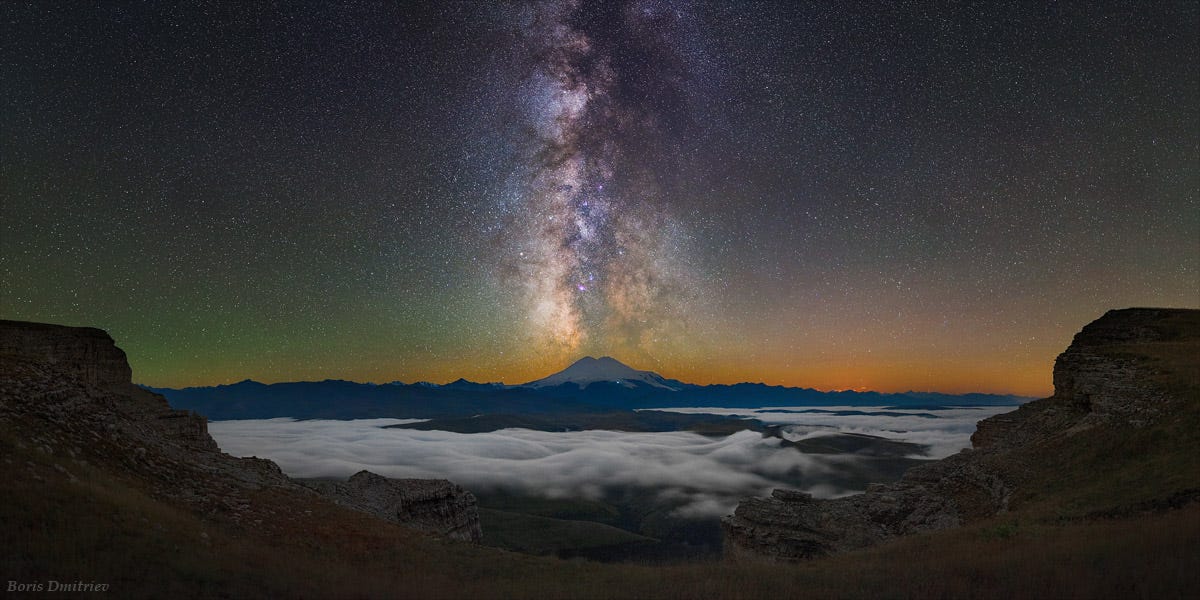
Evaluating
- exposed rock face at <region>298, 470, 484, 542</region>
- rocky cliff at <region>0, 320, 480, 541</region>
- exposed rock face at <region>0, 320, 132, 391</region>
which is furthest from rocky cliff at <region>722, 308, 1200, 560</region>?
exposed rock face at <region>0, 320, 132, 391</region>

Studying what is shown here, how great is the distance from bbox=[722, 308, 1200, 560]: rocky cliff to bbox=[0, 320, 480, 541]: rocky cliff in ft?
86.9

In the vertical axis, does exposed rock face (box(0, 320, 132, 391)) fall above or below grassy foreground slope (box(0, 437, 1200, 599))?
above

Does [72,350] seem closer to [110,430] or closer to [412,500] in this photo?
[110,430]

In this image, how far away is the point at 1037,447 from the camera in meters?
31.4

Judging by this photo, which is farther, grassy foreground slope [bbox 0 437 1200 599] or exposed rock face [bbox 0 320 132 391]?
exposed rock face [bbox 0 320 132 391]

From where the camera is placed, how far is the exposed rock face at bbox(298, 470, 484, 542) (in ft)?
112

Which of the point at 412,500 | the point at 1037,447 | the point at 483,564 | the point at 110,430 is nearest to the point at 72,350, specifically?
the point at 110,430

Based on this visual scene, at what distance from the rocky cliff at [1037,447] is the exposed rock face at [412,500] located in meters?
21.1

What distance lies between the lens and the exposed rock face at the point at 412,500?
3422 centimetres

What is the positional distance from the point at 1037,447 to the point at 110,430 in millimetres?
45645

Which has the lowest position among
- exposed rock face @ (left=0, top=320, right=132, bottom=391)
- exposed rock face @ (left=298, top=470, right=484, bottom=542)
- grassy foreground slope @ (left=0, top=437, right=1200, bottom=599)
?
exposed rock face @ (left=298, top=470, right=484, bottom=542)

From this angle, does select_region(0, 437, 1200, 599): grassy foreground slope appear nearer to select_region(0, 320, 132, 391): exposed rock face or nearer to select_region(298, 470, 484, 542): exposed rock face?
select_region(0, 320, 132, 391): exposed rock face

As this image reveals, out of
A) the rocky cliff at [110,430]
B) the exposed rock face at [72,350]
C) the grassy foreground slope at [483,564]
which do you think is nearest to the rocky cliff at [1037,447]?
the grassy foreground slope at [483,564]

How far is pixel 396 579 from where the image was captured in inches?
606
